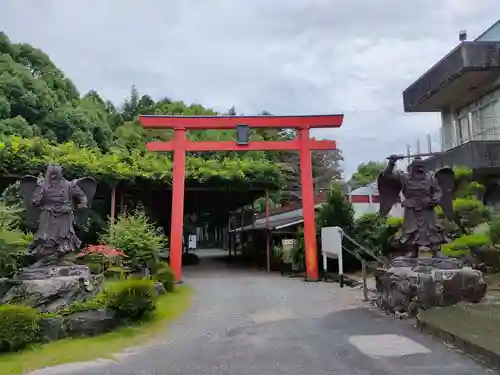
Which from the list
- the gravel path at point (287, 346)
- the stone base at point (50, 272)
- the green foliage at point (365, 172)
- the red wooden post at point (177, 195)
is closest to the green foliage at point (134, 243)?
the red wooden post at point (177, 195)

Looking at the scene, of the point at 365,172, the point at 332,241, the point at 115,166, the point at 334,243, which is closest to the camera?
the point at 334,243

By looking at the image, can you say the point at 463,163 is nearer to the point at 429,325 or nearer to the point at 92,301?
the point at 429,325

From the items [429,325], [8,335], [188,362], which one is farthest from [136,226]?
[429,325]

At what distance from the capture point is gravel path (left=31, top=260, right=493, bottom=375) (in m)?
5.57

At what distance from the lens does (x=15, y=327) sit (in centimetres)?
698

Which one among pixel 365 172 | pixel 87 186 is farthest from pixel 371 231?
pixel 365 172

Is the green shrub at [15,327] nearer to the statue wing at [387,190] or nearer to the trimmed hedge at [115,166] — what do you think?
the statue wing at [387,190]

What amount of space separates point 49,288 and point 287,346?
14.9 feet

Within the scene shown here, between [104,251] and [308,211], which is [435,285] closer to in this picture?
[104,251]

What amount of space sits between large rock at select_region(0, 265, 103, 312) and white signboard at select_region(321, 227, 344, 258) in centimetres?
769

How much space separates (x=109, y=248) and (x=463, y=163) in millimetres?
11808

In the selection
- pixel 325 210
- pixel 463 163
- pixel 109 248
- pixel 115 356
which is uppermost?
pixel 463 163

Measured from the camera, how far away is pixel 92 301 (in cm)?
869

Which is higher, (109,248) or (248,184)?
(248,184)
